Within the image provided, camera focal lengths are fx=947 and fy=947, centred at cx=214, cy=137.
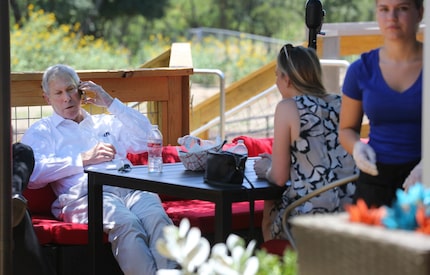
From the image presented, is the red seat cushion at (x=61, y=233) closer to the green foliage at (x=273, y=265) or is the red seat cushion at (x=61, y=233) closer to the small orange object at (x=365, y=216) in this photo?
the green foliage at (x=273, y=265)

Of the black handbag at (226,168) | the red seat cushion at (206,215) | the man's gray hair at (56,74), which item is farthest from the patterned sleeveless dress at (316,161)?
the man's gray hair at (56,74)

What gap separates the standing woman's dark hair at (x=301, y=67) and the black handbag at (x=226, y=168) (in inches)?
18.0

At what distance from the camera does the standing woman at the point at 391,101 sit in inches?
138

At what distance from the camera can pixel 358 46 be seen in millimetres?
9000

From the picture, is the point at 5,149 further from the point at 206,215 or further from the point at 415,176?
the point at 206,215

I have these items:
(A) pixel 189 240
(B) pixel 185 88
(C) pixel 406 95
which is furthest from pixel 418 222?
(B) pixel 185 88

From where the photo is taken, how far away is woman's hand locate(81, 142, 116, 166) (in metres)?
5.45

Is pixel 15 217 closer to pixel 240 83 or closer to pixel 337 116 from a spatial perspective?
pixel 337 116

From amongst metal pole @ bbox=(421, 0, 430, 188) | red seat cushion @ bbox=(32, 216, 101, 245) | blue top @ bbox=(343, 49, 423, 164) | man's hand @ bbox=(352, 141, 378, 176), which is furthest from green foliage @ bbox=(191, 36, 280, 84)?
metal pole @ bbox=(421, 0, 430, 188)

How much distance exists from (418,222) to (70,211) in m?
3.14

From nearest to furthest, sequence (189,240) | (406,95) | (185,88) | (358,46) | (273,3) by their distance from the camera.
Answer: (189,240) → (406,95) → (185,88) → (358,46) → (273,3)

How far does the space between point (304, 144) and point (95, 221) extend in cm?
131

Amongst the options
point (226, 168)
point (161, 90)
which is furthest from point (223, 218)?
point (161, 90)

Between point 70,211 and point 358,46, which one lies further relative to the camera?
point 358,46
